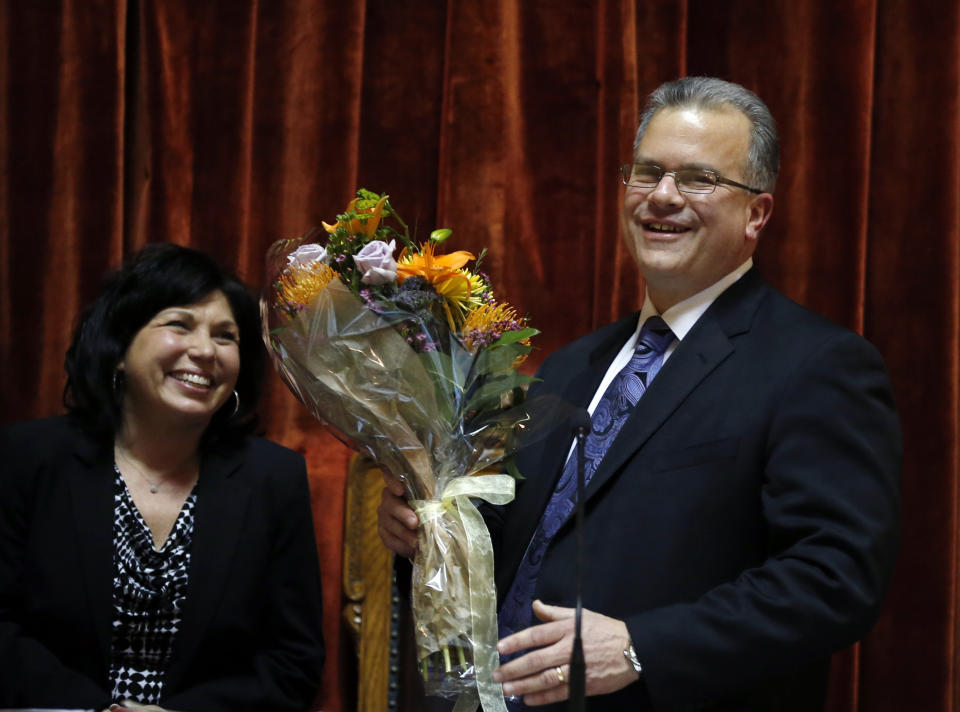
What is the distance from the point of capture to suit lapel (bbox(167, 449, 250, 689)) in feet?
7.54

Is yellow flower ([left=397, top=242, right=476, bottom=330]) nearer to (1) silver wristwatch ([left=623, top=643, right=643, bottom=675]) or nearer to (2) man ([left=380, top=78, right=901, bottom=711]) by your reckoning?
(2) man ([left=380, top=78, right=901, bottom=711])

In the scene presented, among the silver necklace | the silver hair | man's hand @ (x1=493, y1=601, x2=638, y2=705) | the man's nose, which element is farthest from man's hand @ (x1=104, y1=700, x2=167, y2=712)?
the silver hair

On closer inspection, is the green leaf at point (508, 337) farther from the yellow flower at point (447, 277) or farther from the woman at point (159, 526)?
the woman at point (159, 526)

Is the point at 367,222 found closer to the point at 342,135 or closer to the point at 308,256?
the point at 308,256

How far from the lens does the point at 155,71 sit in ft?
9.30

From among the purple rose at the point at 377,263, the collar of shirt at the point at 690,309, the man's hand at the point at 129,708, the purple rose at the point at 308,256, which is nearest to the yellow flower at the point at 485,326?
the purple rose at the point at 377,263

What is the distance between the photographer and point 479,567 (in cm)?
154

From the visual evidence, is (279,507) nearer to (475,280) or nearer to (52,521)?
(52,521)

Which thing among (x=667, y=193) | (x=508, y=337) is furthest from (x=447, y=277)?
(x=667, y=193)

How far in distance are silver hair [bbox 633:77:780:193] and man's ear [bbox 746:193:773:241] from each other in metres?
0.02

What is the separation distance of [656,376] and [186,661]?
1251 mm

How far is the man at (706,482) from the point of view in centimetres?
146

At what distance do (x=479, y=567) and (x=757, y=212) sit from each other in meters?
0.83

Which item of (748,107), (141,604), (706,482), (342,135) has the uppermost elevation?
(342,135)
